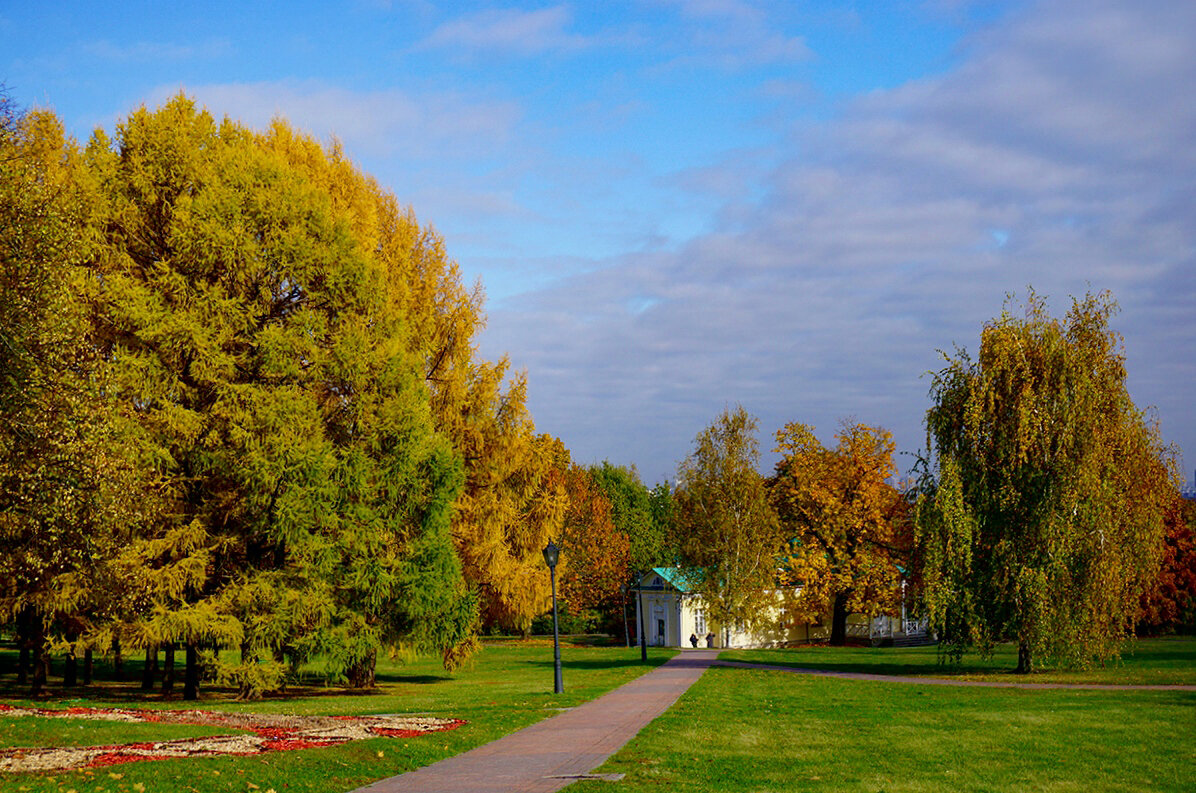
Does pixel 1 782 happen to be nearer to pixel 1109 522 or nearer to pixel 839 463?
pixel 1109 522

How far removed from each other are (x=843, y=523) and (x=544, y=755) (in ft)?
141

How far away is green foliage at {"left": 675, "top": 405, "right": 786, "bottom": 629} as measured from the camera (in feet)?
169

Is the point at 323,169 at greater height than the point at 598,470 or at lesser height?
greater

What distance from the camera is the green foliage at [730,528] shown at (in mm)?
51375

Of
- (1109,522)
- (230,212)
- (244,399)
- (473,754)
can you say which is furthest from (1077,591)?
(230,212)

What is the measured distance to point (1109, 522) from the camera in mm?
28656

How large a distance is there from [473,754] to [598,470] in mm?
78028

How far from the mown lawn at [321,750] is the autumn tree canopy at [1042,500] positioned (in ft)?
35.1

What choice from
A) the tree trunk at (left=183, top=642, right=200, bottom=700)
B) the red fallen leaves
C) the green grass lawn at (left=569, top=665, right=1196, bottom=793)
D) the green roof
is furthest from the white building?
the red fallen leaves

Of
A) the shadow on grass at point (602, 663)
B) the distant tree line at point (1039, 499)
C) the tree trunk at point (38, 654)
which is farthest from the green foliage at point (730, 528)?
the tree trunk at point (38, 654)

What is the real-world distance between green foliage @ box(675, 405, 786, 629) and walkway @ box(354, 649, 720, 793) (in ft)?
97.9

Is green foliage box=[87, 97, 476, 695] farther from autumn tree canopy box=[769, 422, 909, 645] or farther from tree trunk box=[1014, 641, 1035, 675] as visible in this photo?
autumn tree canopy box=[769, 422, 909, 645]

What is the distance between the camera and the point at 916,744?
49.8ft

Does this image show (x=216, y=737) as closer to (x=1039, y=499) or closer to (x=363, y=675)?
(x=363, y=675)
